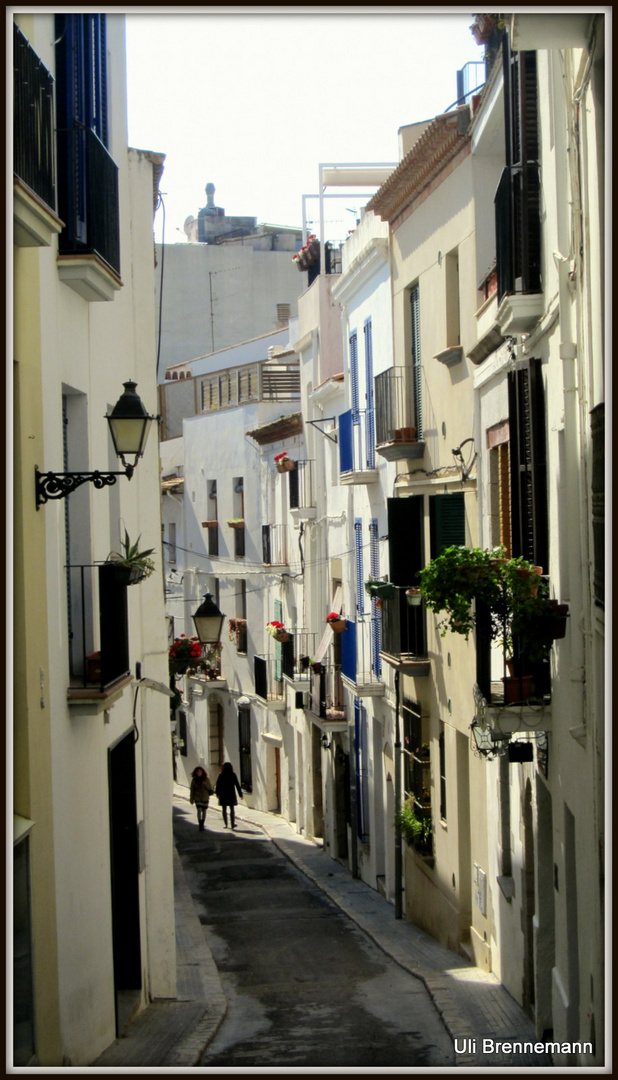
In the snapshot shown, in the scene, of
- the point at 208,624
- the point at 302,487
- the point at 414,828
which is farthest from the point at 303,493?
the point at 414,828

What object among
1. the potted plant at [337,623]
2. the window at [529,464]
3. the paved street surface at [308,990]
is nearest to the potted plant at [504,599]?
the window at [529,464]

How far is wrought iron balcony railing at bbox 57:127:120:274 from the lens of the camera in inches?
382

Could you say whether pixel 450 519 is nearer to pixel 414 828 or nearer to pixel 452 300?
pixel 452 300

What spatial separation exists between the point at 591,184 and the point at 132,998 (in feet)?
27.8

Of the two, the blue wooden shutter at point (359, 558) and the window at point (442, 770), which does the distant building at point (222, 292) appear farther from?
the window at point (442, 770)

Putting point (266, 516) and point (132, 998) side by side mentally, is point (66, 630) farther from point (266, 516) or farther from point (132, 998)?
point (266, 516)

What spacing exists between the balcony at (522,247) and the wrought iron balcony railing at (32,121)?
397 centimetres

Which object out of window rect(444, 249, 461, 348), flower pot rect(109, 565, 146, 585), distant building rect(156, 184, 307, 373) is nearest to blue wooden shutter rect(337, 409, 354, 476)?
window rect(444, 249, 461, 348)

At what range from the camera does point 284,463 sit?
100 ft

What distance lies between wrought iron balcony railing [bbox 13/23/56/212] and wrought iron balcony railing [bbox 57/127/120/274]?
0.91 metres

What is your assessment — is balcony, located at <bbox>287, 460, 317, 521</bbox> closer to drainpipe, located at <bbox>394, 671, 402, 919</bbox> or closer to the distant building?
drainpipe, located at <bbox>394, 671, 402, 919</bbox>

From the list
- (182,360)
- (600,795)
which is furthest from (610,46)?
(182,360)

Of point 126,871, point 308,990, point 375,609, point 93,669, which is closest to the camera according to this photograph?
point 93,669

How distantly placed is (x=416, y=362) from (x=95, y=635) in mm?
9192
